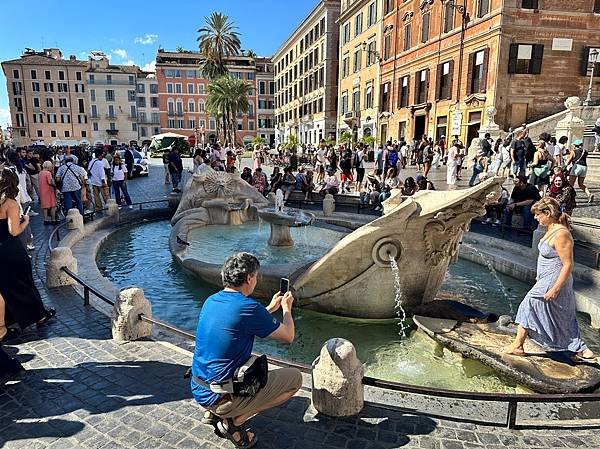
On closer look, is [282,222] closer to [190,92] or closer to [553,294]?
[553,294]

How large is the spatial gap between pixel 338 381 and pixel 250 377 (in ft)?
2.99

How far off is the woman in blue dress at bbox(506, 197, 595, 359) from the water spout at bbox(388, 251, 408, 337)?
1.65m

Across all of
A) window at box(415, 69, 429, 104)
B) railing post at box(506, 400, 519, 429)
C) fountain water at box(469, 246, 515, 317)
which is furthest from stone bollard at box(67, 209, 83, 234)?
window at box(415, 69, 429, 104)

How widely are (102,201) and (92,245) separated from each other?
4481mm

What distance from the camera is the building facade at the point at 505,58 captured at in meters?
26.7

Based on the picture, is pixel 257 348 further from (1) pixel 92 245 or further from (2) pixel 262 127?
(2) pixel 262 127

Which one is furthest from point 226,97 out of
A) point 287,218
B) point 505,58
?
point 287,218

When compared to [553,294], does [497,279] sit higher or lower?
lower

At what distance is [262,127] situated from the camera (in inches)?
3371

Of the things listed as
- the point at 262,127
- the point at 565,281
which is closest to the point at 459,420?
the point at 565,281

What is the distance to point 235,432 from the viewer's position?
3279 mm

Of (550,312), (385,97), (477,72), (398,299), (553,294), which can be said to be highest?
(477,72)

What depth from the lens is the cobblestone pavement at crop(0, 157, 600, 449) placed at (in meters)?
3.44

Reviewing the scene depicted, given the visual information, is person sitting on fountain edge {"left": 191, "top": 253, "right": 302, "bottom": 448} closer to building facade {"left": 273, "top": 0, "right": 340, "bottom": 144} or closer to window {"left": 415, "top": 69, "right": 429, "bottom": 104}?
window {"left": 415, "top": 69, "right": 429, "bottom": 104}
